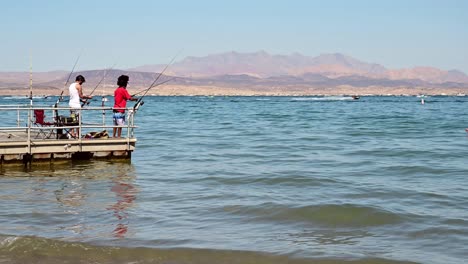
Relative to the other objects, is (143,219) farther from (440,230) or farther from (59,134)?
(59,134)

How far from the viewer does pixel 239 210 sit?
1048cm

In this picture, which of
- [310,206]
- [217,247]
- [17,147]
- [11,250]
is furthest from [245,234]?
[17,147]

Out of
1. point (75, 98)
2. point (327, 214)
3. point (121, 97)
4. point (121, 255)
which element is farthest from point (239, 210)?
point (75, 98)

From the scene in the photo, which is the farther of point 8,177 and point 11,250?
point 8,177

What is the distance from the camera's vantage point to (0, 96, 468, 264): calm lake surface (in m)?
7.86

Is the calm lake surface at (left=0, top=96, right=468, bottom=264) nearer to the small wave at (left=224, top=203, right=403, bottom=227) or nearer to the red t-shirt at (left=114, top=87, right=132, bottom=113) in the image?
the small wave at (left=224, top=203, right=403, bottom=227)

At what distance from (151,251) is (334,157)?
11541 mm

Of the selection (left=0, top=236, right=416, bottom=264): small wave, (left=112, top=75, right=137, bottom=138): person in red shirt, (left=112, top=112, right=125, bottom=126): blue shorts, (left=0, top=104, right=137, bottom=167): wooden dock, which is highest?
(left=112, top=75, right=137, bottom=138): person in red shirt

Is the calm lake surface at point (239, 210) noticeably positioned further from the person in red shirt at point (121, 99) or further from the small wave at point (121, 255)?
the person in red shirt at point (121, 99)

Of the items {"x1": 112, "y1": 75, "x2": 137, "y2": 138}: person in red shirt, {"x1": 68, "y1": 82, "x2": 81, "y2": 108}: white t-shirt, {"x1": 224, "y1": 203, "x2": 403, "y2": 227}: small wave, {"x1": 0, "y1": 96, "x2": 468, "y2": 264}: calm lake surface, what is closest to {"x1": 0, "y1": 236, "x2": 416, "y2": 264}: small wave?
{"x1": 0, "y1": 96, "x2": 468, "y2": 264}: calm lake surface

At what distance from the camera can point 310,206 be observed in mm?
10805

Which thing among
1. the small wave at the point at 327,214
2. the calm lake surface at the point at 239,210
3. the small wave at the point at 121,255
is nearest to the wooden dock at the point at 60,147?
the calm lake surface at the point at 239,210

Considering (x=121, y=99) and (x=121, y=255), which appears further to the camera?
(x=121, y=99)

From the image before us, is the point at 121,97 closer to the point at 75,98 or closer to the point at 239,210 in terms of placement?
the point at 75,98
